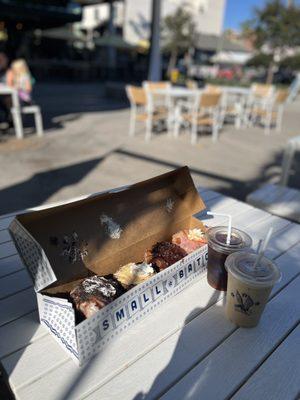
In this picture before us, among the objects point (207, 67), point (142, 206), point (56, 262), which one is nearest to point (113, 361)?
point (56, 262)

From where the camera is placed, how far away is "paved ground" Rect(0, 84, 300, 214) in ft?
13.9

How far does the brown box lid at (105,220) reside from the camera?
1.02 meters

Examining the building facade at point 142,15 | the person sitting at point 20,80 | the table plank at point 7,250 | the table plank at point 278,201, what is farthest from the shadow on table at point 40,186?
the building facade at point 142,15

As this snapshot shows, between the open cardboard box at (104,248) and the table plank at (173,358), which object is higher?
the open cardboard box at (104,248)

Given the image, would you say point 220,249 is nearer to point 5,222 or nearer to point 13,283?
point 13,283

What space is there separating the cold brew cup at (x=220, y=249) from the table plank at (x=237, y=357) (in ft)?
0.64

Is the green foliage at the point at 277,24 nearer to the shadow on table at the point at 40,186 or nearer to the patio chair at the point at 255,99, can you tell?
the patio chair at the point at 255,99

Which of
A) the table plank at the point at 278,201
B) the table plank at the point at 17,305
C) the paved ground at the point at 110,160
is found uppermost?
the table plank at the point at 17,305

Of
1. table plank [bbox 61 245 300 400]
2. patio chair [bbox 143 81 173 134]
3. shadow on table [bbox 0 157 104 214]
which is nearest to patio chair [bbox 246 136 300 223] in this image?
table plank [bbox 61 245 300 400]

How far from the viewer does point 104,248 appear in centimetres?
117

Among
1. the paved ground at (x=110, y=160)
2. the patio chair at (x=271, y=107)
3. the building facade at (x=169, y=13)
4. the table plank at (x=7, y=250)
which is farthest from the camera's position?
the building facade at (x=169, y=13)

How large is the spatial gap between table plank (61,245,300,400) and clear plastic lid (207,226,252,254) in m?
0.21

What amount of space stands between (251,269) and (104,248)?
49 centimetres

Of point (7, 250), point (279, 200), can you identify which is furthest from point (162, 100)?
point (7, 250)
